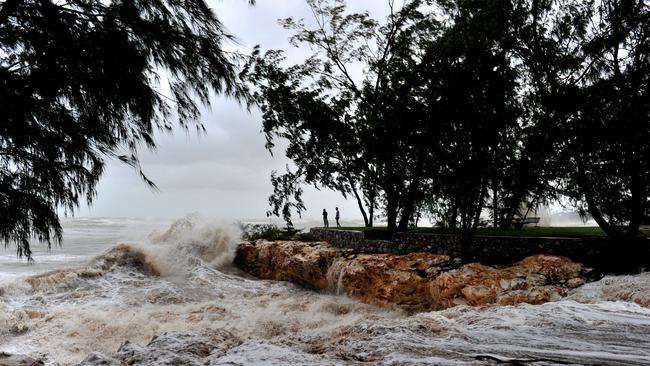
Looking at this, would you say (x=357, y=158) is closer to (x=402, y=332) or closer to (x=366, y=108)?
(x=366, y=108)

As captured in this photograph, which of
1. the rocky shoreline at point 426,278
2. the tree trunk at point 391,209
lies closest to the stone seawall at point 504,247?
the rocky shoreline at point 426,278

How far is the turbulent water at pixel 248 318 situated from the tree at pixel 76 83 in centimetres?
108

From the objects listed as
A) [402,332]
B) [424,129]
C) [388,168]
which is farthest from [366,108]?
[402,332]

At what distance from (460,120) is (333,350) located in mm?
7945

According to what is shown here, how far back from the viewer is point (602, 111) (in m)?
9.13

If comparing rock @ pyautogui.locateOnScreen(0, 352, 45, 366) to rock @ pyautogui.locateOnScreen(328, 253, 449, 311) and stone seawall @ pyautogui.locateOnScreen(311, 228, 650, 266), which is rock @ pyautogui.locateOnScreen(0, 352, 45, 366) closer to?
rock @ pyautogui.locateOnScreen(328, 253, 449, 311)

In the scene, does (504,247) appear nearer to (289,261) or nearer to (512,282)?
(512,282)

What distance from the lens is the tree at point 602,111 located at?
28.9 feet

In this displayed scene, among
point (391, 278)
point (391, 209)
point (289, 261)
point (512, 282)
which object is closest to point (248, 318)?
point (391, 278)

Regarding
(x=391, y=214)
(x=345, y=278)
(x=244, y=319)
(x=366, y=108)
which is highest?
(x=366, y=108)

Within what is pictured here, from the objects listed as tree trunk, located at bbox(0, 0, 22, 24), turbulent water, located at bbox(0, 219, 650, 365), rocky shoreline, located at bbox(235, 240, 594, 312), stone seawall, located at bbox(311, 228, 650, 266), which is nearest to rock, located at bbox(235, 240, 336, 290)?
rocky shoreline, located at bbox(235, 240, 594, 312)

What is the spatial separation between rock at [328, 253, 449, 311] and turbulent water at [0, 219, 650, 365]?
41cm

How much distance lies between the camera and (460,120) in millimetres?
10234

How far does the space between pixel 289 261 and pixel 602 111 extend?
34.0ft
